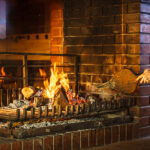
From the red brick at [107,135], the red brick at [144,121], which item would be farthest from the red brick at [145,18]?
the red brick at [107,135]

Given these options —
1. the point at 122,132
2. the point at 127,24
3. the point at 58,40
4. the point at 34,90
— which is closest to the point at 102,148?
the point at 122,132

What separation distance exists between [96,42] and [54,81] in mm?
1021

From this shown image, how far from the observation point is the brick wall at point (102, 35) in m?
6.64

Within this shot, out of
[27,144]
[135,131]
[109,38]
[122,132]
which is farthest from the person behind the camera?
[109,38]

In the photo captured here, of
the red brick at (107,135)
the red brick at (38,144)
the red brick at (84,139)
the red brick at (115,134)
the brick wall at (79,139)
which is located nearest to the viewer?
the brick wall at (79,139)

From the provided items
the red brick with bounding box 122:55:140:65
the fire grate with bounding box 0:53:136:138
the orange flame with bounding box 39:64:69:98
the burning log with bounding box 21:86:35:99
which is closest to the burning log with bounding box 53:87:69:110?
the fire grate with bounding box 0:53:136:138

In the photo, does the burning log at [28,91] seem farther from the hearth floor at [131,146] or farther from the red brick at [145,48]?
the red brick at [145,48]

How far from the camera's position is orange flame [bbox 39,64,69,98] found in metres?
6.76

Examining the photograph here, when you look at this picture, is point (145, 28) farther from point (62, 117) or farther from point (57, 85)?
point (62, 117)

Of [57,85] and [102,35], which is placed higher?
[102,35]

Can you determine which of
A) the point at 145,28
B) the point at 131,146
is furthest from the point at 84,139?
the point at 145,28

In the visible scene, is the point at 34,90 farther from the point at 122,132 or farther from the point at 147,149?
the point at 147,149

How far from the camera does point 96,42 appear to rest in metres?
7.11

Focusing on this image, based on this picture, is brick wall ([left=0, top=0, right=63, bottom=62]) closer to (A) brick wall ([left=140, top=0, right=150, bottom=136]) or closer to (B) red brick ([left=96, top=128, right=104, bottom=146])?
(A) brick wall ([left=140, top=0, right=150, bottom=136])
